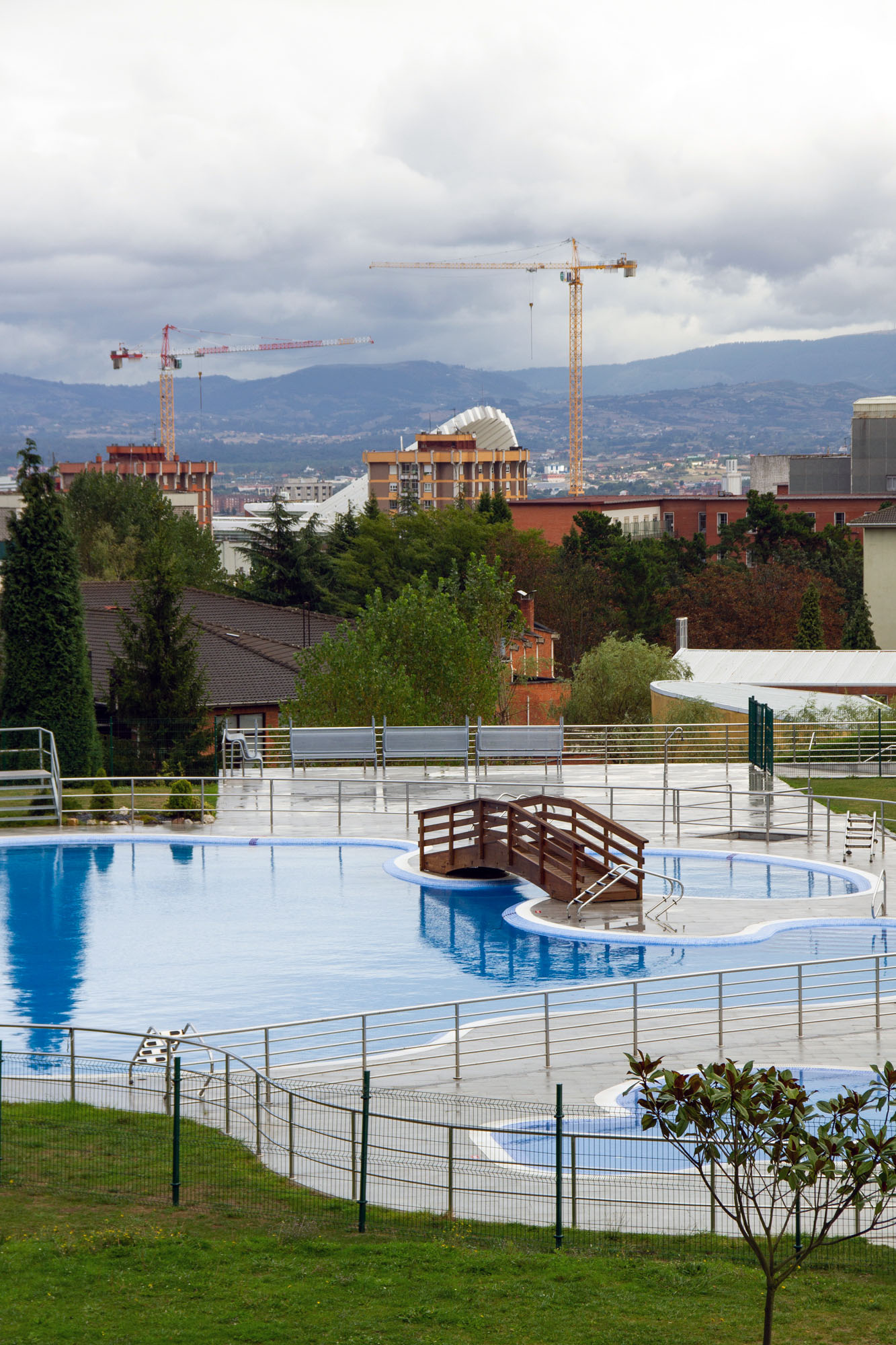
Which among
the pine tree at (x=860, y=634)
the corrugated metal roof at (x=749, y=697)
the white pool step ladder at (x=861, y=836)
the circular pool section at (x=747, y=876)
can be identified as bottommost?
the circular pool section at (x=747, y=876)

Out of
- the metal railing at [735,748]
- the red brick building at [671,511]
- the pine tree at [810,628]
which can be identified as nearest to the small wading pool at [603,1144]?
the metal railing at [735,748]

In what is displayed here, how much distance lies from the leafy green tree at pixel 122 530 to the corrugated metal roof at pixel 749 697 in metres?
30.4

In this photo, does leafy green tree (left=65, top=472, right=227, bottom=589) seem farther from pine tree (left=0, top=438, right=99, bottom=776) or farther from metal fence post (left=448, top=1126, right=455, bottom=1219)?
metal fence post (left=448, top=1126, right=455, bottom=1219)

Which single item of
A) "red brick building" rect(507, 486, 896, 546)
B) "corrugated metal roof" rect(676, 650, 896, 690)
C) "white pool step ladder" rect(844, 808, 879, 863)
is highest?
"red brick building" rect(507, 486, 896, 546)

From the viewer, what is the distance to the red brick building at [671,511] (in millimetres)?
109625

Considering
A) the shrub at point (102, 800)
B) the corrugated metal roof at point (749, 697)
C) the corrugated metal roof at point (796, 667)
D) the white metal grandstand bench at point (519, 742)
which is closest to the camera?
the shrub at point (102, 800)

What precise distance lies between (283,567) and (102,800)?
155ft

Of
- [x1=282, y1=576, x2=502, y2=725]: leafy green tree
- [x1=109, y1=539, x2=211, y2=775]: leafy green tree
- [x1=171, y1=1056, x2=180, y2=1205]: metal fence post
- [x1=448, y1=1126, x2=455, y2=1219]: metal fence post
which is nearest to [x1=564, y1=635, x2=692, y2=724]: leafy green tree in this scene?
[x1=282, y1=576, x2=502, y2=725]: leafy green tree

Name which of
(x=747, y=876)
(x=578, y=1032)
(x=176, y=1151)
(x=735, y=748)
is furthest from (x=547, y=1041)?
(x=735, y=748)

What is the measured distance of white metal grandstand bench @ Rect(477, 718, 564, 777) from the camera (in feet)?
97.3

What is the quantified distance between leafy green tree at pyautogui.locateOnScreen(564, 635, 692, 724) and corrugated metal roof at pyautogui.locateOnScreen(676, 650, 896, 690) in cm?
139

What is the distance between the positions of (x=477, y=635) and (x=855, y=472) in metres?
79.1

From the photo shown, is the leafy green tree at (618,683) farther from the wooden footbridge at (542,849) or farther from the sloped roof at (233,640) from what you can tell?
the wooden footbridge at (542,849)

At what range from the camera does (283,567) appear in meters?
74.4
